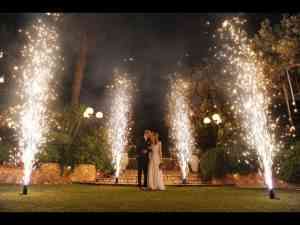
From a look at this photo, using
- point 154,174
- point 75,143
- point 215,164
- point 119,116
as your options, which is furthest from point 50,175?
point 119,116

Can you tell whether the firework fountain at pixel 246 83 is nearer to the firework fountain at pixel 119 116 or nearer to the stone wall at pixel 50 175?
the firework fountain at pixel 119 116

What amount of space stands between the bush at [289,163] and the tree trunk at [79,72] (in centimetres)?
937

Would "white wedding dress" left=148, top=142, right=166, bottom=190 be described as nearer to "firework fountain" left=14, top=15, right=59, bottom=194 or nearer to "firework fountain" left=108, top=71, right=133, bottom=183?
"firework fountain" left=108, top=71, right=133, bottom=183

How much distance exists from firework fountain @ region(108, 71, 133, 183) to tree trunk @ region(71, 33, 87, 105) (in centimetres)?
235

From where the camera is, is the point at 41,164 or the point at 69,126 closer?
the point at 41,164

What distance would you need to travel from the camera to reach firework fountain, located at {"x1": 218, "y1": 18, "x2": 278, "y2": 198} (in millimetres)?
13109

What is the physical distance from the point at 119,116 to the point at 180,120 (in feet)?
12.2

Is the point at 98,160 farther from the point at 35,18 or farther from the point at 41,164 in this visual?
the point at 35,18

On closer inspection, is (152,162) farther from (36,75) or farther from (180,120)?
(180,120)

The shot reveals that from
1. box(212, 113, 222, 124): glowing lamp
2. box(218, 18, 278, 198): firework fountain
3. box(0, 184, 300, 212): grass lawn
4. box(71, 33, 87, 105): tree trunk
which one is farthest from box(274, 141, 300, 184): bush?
box(71, 33, 87, 105): tree trunk

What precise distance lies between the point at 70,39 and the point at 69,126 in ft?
18.1

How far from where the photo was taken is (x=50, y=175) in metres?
13.1
